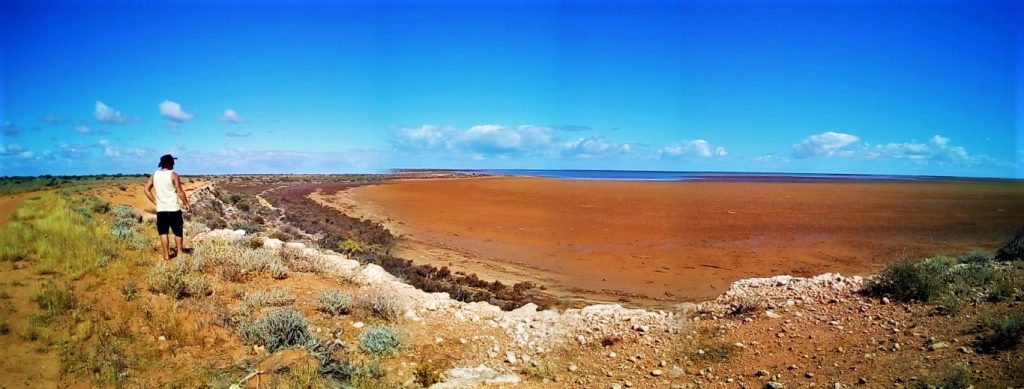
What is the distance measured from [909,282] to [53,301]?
35.7 feet

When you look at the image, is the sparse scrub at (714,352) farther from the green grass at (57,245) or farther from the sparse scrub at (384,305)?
the green grass at (57,245)

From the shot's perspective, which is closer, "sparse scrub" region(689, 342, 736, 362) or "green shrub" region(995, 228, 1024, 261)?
"sparse scrub" region(689, 342, 736, 362)

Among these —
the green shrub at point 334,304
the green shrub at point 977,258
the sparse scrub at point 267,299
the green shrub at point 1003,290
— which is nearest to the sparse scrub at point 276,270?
the sparse scrub at point 267,299

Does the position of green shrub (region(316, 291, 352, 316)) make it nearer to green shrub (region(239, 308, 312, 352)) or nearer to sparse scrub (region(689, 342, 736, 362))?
green shrub (region(239, 308, 312, 352))

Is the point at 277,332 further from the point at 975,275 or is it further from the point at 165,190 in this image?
the point at 975,275

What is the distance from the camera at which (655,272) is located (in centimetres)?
1500

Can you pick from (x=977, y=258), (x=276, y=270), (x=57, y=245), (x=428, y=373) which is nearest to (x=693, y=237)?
(x=977, y=258)

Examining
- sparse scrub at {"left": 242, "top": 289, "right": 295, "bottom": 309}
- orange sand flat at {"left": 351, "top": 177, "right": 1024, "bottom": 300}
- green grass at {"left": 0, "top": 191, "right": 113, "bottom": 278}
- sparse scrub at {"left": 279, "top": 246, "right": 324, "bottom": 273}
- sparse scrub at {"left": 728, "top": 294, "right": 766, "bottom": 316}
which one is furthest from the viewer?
orange sand flat at {"left": 351, "top": 177, "right": 1024, "bottom": 300}

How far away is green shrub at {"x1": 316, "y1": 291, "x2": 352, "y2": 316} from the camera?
6.78 m

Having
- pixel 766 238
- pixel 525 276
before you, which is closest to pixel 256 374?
pixel 525 276

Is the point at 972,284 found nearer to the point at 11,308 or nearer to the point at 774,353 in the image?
the point at 774,353

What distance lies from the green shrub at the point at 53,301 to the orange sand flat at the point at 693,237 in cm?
1029

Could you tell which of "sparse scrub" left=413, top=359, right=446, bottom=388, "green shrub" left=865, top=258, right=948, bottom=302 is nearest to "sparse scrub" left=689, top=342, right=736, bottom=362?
"green shrub" left=865, top=258, right=948, bottom=302

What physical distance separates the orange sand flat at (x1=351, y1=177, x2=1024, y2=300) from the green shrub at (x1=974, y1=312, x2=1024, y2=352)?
7.16m
